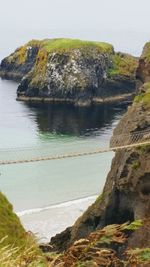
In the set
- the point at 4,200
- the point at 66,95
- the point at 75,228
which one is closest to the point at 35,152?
the point at 75,228

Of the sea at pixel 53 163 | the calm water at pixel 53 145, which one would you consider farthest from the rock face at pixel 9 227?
the calm water at pixel 53 145

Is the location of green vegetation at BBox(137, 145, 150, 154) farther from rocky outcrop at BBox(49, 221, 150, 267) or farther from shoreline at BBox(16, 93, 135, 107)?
shoreline at BBox(16, 93, 135, 107)

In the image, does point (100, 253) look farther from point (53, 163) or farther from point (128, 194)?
point (53, 163)

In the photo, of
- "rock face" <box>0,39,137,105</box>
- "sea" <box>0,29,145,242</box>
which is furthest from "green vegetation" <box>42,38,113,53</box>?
"sea" <box>0,29,145,242</box>

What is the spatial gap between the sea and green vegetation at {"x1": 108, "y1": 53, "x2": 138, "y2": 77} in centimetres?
1165

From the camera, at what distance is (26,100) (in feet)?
282

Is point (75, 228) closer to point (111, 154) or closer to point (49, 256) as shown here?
point (49, 256)

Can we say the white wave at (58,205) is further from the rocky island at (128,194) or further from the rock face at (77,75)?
the rock face at (77,75)

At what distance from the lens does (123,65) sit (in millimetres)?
93438

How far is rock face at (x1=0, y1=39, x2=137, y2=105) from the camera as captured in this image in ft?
274

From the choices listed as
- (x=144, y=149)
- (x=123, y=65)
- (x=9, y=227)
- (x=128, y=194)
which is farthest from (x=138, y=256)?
(x=123, y=65)

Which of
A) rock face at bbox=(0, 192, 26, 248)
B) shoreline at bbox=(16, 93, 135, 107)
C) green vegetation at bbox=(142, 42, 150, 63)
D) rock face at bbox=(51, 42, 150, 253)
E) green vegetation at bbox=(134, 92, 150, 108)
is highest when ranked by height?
green vegetation at bbox=(142, 42, 150, 63)

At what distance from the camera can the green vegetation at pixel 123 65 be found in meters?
89.9

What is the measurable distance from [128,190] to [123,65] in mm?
73625
